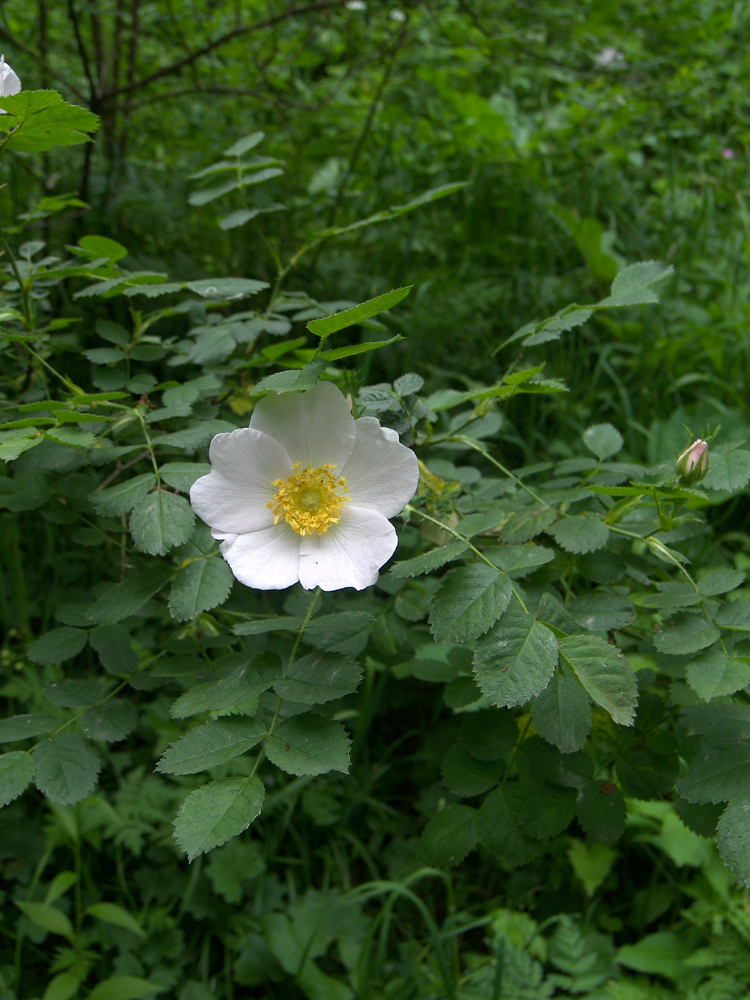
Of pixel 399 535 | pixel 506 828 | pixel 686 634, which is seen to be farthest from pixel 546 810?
pixel 399 535

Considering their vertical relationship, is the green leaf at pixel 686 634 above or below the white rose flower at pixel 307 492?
below

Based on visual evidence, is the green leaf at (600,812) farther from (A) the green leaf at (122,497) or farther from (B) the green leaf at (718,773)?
(A) the green leaf at (122,497)

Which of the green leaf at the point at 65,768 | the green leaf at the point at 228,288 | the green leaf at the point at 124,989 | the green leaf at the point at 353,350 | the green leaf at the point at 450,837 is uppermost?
the green leaf at the point at 353,350

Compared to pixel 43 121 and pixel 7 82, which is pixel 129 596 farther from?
pixel 7 82

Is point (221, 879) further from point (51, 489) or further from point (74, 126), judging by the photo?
point (74, 126)

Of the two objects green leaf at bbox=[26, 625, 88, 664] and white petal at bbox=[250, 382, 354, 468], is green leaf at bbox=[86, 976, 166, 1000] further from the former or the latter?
white petal at bbox=[250, 382, 354, 468]

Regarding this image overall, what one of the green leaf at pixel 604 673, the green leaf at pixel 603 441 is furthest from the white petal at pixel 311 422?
the green leaf at pixel 603 441
